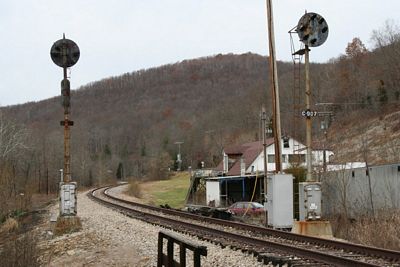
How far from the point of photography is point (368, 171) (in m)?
31.3

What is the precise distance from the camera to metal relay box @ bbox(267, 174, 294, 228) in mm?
17781

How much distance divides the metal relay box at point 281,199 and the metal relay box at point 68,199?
8.20m

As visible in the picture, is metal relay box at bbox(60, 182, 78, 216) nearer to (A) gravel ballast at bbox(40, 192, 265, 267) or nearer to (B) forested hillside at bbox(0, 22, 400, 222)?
(A) gravel ballast at bbox(40, 192, 265, 267)

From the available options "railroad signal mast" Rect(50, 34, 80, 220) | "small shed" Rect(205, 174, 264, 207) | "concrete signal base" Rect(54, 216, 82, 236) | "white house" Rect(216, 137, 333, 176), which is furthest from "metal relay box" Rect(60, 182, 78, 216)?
"white house" Rect(216, 137, 333, 176)

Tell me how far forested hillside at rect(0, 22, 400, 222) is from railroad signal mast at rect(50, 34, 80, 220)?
19.1 meters

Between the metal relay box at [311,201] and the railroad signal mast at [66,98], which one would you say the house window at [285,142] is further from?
the metal relay box at [311,201]

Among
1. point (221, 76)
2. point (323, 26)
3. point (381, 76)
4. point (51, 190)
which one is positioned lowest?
point (51, 190)

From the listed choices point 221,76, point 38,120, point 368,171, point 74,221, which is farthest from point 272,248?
point 221,76

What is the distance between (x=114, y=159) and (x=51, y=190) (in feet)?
267

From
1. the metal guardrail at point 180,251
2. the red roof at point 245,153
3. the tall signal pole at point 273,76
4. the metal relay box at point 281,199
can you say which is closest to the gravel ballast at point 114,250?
the metal guardrail at point 180,251

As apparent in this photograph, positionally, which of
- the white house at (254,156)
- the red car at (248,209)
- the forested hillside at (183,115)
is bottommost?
the red car at (248,209)

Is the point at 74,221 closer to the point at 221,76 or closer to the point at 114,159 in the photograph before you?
the point at 114,159

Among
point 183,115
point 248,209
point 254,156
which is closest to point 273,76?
point 248,209

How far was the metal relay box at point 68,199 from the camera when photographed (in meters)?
21.6
